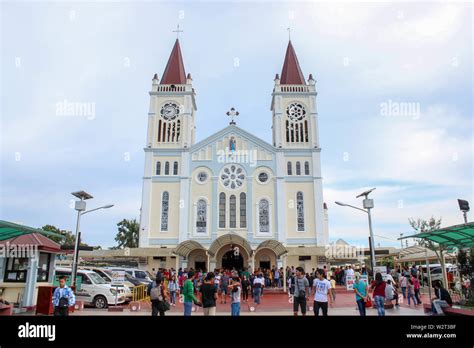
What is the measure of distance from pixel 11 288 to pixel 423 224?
38.9 meters

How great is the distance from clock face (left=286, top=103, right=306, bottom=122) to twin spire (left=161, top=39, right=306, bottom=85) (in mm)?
2836

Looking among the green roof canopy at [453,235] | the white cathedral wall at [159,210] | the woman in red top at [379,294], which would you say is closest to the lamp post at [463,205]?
the green roof canopy at [453,235]

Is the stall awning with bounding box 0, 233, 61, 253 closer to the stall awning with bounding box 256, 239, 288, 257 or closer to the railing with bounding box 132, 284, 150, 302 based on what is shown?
the railing with bounding box 132, 284, 150, 302

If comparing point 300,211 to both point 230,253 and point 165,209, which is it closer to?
point 230,253

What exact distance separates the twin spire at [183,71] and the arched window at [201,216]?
13.7 m

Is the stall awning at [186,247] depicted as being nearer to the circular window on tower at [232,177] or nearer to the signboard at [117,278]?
the circular window on tower at [232,177]

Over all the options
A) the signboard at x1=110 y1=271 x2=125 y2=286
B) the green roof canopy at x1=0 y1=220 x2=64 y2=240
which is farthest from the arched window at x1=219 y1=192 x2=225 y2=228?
the green roof canopy at x1=0 y1=220 x2=64 y2=240

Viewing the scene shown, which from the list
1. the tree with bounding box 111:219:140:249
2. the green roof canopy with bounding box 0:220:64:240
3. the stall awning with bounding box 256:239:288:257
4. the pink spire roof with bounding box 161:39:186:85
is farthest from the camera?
the tree with bounding box 111:219:140:249

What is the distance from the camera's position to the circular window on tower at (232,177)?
36.1 m

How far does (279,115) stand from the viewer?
3828 centimetres

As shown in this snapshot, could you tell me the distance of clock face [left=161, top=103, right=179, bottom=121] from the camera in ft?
126
